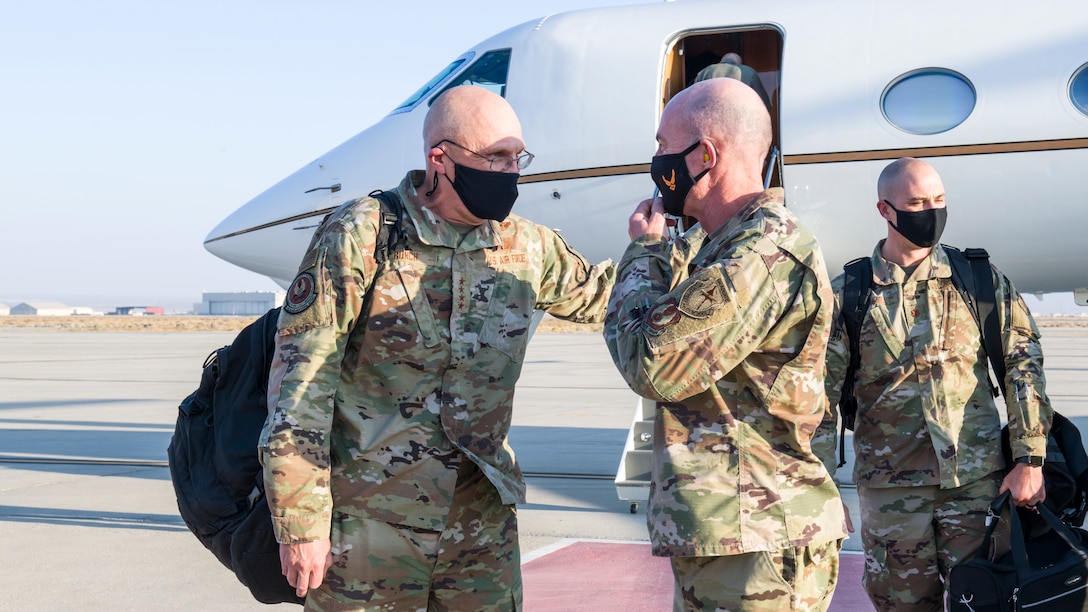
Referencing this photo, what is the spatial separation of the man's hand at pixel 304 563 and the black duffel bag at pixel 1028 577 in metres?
1.97

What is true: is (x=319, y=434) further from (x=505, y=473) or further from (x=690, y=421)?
(x=690, y=421)

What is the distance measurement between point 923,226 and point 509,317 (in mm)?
1650

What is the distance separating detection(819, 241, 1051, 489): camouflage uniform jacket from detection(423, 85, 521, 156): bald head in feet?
5.00

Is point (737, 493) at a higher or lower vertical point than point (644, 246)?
lower

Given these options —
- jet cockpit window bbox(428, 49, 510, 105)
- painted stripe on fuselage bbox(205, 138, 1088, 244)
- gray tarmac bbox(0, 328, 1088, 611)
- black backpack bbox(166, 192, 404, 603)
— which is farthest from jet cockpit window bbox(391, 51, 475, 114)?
black backpack bbox(166, 192, 404, 603)

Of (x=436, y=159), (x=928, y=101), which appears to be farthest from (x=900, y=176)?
(x=928, y=101)

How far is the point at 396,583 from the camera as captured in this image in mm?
2730

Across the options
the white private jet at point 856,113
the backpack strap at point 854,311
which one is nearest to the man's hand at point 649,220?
the backpack strap at point 854,311

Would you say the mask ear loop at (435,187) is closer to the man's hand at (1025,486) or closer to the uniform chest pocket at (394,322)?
the uniform chest pocket at (394,322)

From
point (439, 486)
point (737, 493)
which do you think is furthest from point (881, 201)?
point (439, 486)

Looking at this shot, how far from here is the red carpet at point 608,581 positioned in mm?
4707

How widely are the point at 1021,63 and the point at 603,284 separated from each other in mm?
3950

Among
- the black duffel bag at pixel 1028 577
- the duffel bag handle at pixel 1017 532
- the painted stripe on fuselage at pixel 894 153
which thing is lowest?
the black duffel bag at pixel 1028 577

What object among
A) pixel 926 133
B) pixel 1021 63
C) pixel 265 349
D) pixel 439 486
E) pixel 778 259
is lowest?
pixel 439 486
